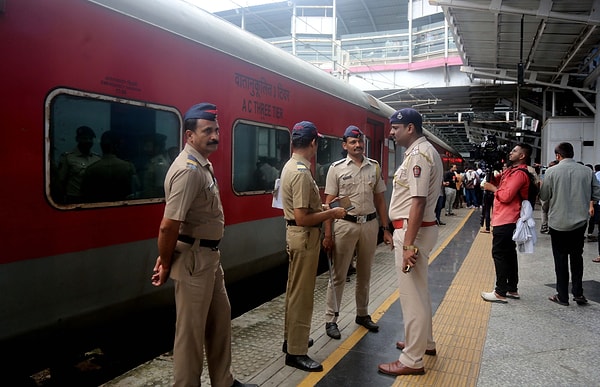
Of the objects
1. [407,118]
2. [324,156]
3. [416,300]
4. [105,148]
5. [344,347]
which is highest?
[407,118]

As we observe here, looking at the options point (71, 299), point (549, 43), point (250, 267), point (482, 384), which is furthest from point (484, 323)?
point (549, 43)

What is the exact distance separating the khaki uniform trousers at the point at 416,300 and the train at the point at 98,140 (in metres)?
1.84

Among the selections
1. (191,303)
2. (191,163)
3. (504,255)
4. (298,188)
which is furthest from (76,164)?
(504,255)

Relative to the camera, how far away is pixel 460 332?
4035mm

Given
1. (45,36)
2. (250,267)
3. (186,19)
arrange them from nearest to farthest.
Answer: (45,36) < (186,19) < (250,267)

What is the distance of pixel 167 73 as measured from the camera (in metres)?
3.55

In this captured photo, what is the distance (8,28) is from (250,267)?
10.2 ft

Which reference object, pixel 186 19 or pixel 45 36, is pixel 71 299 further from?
pixel 186 19

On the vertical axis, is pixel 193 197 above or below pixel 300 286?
above

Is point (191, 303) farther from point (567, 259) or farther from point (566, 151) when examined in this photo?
point (566, 151)

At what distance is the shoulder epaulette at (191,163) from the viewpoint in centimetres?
245

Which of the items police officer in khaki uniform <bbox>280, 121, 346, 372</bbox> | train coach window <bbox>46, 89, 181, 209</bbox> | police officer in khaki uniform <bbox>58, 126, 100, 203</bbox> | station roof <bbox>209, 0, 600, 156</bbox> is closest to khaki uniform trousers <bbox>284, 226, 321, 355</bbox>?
police officer in khaki uniform <bbox>280, 121, 346, 372</bbox>

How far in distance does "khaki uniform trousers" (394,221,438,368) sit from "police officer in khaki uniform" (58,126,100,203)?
2192mm

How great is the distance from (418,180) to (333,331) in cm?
159
